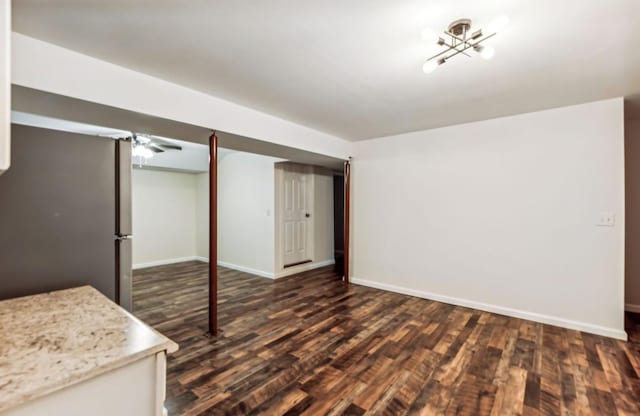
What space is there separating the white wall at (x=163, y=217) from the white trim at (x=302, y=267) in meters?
2.74

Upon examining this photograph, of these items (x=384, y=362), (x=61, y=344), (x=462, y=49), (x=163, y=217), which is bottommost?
(x=384, y=362)

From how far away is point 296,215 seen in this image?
17.5 feet

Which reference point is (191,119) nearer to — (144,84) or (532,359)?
(144,84)

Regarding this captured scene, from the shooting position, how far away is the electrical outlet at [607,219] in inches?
104

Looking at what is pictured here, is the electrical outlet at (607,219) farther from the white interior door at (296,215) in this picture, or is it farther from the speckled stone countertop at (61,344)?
the white interior door at (296,215)

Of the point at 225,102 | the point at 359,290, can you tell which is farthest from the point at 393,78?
the point at 359,290

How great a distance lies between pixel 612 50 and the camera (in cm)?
184

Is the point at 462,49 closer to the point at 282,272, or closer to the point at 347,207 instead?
the point at 347,207

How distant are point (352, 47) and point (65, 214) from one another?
215cm

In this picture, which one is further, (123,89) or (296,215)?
(296,215)

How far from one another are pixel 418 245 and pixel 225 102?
9.61ft

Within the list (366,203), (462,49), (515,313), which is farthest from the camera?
(366,203)

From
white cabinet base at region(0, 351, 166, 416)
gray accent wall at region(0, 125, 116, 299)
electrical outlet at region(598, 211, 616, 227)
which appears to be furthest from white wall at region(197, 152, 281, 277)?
electrical outlet at region(598, 211, 616, 227)

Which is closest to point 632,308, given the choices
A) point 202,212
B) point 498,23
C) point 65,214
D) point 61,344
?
point 498,23
